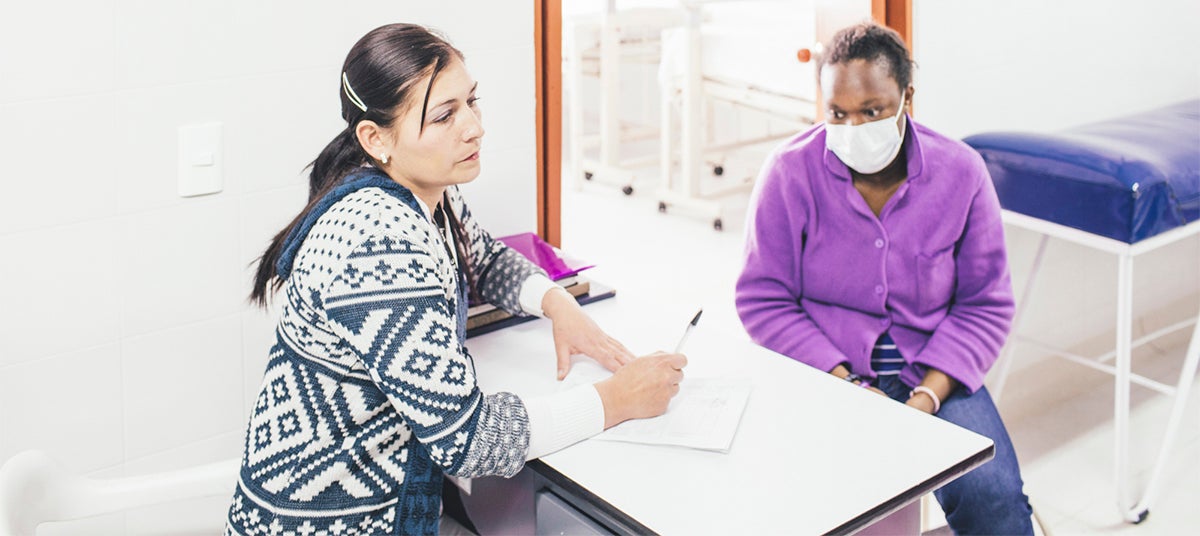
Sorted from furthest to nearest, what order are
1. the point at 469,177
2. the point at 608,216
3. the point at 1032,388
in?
the point at 608,216 → the point at 1032,388 → the point at 469,177

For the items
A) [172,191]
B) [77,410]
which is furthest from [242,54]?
[77,410]

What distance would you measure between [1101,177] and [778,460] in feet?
4.41

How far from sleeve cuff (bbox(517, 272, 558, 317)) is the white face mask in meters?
0.56

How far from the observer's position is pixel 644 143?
5.98 meters

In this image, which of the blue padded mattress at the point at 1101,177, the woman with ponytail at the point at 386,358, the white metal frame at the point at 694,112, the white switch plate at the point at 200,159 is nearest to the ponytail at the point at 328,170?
the woman with ponytail at the point at 386,358

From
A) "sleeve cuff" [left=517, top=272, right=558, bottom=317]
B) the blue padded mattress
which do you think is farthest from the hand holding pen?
the blue padded mattress

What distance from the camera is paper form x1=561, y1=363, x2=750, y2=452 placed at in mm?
1512

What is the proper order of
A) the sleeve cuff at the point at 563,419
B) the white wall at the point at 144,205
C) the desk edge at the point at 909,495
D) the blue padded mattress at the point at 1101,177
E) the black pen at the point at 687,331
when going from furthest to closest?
1. the blue padded mattress at the point at 1101,177
2. the black pen at the point at 687,331
3. the white wall at the point at 144,205
4. the sleeve cuff at the point at 563,419
5. the desk edge at the point at 909,495

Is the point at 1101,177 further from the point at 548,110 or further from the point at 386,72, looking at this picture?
the point at 386,72

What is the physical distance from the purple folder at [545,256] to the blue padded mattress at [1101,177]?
1062 millimetres

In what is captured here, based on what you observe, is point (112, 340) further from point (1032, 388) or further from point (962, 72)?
point (1032, 388)

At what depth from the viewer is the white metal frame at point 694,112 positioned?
4.68m

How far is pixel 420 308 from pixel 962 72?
6.36 ft

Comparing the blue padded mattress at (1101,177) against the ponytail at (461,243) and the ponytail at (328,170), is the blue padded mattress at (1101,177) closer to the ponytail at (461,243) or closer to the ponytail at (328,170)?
the ponytail at (461,243)
